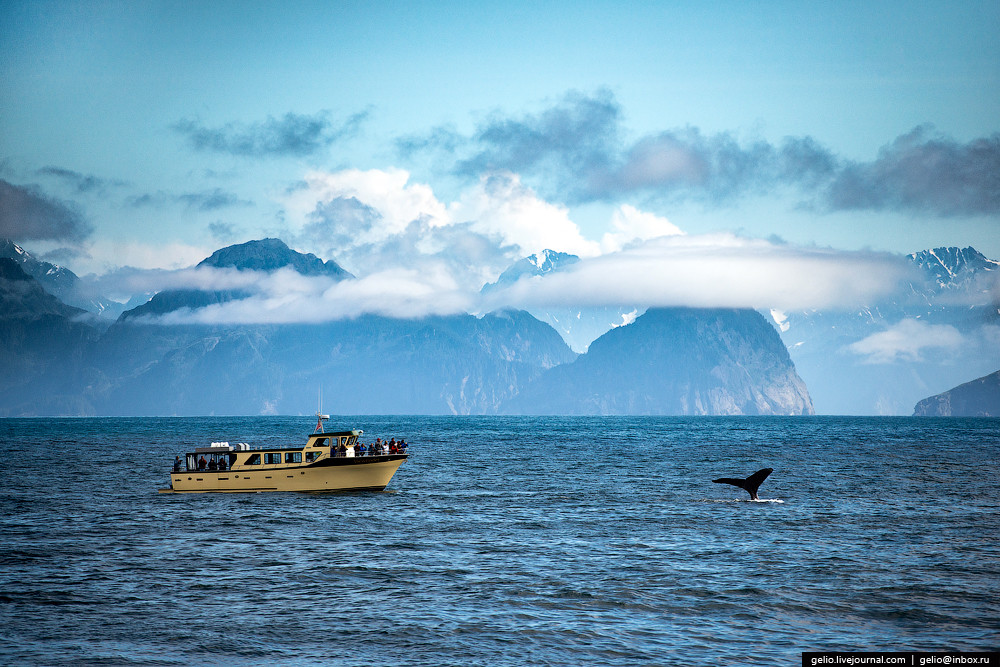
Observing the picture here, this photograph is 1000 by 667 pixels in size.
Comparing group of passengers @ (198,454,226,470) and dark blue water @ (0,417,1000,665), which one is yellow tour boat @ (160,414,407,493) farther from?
dark blue water @ (0,417,1000,665)

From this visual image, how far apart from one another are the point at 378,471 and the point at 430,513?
1340 centimetres

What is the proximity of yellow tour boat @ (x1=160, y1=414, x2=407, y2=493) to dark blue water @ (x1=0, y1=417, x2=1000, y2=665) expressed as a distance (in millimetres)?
1284

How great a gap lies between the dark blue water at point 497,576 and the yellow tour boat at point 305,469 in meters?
1.28

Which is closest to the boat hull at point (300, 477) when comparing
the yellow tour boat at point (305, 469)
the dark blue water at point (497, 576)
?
the yellow tour boat at point (305, 469)

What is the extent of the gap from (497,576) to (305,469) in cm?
3629

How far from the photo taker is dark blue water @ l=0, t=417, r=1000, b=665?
27.1 m

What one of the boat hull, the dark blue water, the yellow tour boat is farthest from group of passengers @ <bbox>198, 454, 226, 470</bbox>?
the dark blue water

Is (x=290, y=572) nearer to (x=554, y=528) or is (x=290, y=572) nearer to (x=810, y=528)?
(x=554, y=528)

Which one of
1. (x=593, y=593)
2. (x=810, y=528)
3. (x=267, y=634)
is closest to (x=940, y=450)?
(x=810, y=528)

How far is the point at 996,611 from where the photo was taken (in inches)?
1184

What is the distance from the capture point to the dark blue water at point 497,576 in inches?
1066

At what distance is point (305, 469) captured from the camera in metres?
69.6

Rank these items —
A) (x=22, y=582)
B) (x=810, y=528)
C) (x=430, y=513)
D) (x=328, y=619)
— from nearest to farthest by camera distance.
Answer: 1. (x=328, y=619)
2. (x=22, y=582)
3. (x=810, y=528)
4. (x=430, y=513)

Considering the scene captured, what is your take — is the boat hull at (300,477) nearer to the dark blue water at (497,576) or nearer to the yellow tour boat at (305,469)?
the yellow tour boat at (305,469)
